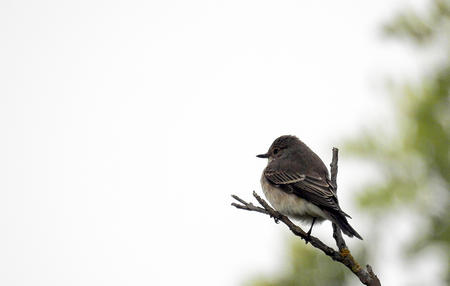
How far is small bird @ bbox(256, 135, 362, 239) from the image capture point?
6.48 meters

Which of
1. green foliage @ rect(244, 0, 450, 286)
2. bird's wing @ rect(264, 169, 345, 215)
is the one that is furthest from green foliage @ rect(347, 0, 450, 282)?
bird's wing @ rect(264, 169, 345, 215)

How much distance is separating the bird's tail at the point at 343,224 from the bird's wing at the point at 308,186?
0.09 meters

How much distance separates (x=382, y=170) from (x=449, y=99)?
50.5 inches

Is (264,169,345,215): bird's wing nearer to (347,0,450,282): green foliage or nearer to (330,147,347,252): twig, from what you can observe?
(330,147,347,252): twig

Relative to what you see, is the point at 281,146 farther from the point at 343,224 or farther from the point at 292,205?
the point at 343,224

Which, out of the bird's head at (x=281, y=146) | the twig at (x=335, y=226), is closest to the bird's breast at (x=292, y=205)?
the twig at (x=335, y=226)

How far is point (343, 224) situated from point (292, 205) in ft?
3.85

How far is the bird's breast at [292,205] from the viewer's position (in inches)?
265

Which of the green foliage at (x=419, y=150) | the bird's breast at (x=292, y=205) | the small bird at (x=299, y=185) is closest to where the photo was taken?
the small bird at (x=299, y=185)

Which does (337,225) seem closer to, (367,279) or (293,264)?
(293,264)

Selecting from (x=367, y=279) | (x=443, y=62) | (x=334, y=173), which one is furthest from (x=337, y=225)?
(x=443, y=62)

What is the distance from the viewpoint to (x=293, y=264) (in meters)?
6.67

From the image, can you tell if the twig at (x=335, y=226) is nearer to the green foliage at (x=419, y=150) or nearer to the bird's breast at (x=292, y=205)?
the bird's breast at (x=292, y=205)

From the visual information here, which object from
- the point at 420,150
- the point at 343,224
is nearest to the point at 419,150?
the point at 420,150
